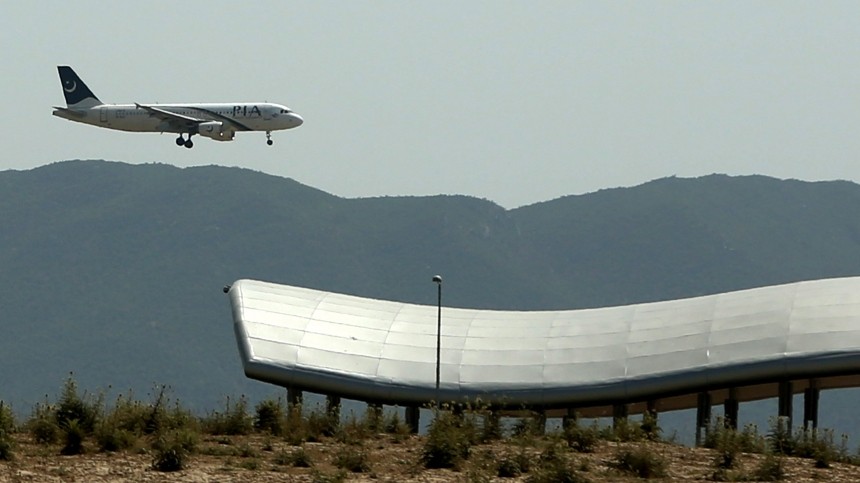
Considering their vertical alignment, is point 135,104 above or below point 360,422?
above

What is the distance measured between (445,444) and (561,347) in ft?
95.2

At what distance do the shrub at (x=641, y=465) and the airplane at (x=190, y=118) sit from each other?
82.3 m

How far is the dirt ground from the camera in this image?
27.6 meters

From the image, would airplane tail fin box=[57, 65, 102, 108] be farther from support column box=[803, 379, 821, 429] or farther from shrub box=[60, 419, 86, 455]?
shrub box=[60, 419, 86, 455]

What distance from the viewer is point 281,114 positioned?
116125 mm

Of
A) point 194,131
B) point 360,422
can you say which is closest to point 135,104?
point 194,131

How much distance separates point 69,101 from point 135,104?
1389 cm

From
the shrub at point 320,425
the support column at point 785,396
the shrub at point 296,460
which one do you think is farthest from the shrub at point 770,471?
the support column at point 785,396

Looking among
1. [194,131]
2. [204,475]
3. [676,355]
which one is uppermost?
[194,131]

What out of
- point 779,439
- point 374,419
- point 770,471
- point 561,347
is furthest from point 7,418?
point 561,347

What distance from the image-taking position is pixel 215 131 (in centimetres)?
10956

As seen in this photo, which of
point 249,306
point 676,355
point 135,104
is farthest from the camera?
point 135,104

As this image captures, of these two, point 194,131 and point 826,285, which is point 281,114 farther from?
point 826,285

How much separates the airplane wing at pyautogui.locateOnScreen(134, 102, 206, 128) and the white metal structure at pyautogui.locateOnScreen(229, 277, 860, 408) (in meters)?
54.6
